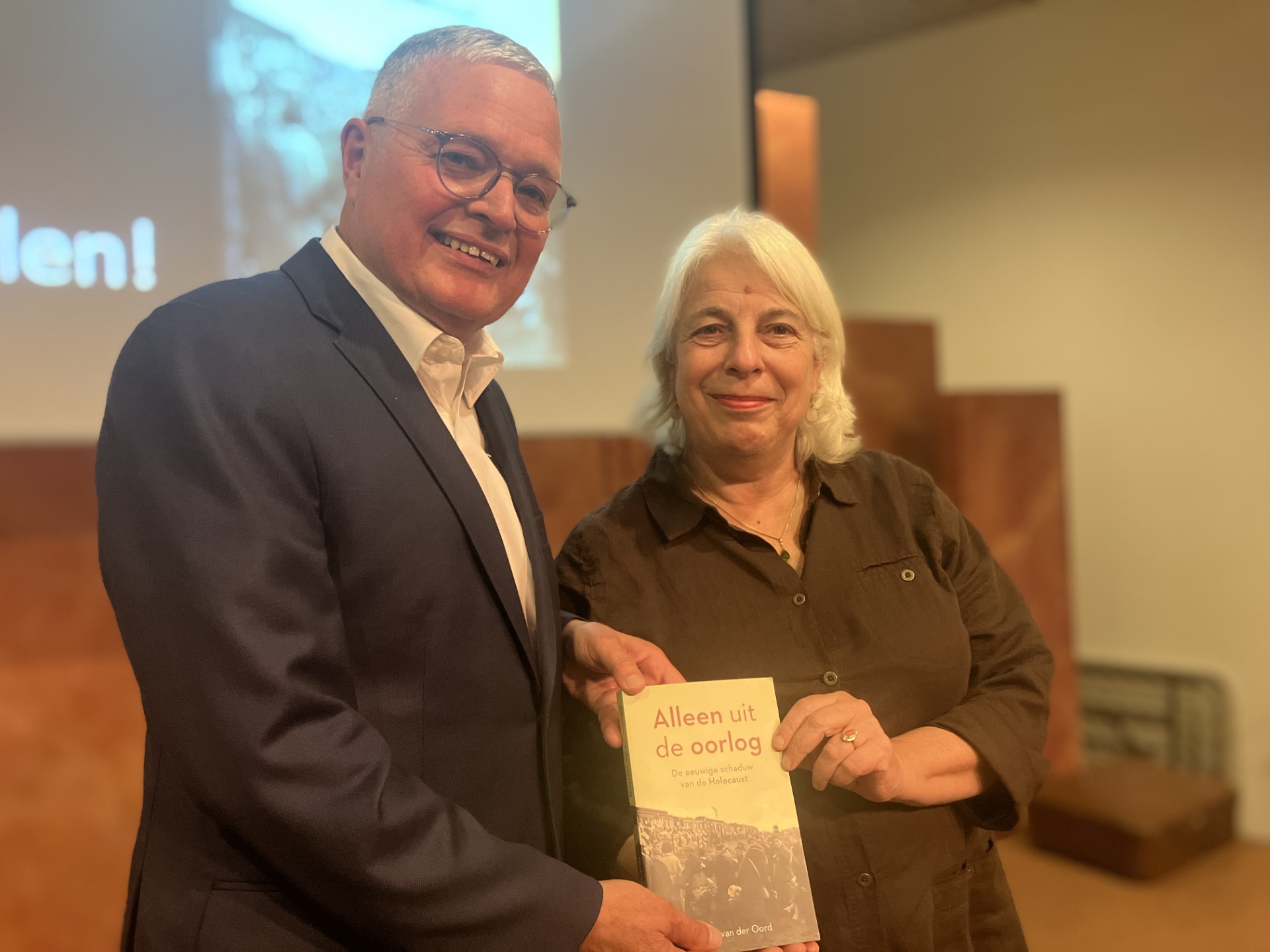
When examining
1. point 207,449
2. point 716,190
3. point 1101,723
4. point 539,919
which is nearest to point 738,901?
point 539,919

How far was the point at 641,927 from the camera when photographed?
1018mm

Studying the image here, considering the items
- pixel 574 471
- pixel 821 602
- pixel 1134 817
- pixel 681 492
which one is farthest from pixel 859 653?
pixel 1134 817

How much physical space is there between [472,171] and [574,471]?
1.54m

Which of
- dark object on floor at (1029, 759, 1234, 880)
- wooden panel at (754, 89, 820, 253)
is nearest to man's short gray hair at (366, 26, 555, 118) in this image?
wooden panel at (754, 89, 820, 253)

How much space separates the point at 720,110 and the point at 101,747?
229 centimetres

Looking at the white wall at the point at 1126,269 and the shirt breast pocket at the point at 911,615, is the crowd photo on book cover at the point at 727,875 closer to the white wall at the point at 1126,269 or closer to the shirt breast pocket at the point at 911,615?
the shirt breast pocket at the point at 911,615

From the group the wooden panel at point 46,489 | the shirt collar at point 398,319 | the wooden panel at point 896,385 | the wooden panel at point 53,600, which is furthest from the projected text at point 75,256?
the wooden panel at point 896,385

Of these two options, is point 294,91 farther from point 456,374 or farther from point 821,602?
point 821,602

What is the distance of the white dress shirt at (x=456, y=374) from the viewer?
112cm

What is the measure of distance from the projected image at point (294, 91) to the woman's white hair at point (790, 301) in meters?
0.87

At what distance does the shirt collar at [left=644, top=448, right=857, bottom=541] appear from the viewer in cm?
135

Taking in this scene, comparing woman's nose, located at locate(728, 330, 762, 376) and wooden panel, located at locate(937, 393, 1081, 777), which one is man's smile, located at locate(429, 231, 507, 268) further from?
wooden panel, located at locate(937, 393, 1081, 777)

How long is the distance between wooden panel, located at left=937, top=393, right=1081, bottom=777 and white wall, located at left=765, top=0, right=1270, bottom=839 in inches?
28.9

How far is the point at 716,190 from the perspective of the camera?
2.83 metres
